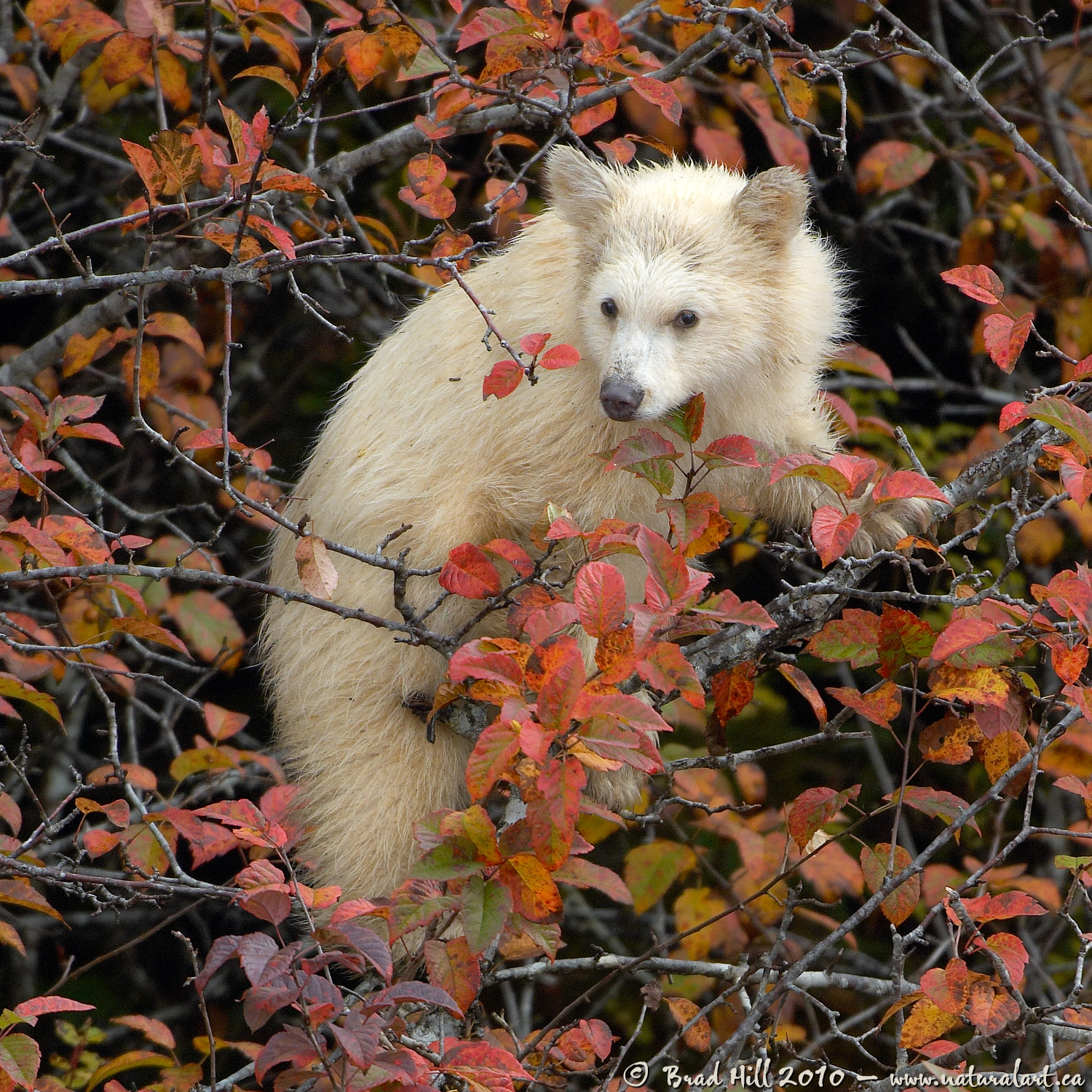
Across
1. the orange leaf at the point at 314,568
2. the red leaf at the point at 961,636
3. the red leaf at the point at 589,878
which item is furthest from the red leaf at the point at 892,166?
the red leaf at the point at 589,878

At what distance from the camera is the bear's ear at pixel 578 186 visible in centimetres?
348

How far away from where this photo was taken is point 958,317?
558cm

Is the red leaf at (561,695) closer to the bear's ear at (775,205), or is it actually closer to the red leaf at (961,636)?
the red leaf at (961,636)

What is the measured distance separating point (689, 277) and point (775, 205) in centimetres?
34

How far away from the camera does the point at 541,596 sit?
8.52ft

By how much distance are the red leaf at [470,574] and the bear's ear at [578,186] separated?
1.41m

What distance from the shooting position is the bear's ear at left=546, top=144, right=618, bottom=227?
3482 millimetres

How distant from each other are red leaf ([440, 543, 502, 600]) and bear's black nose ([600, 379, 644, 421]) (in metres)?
0.70

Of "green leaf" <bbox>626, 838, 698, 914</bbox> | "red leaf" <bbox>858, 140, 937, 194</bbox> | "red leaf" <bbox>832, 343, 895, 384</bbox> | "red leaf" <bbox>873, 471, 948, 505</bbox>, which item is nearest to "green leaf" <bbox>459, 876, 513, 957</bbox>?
"red leaf" <bbox>873, 471, 948, 505</bbox>

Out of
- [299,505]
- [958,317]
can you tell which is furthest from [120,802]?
[958,317]

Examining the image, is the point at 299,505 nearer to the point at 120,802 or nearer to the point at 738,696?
the point at 120,802

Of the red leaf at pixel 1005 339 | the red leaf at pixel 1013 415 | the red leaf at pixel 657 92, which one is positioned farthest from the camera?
the red leaf at pixel 657 92

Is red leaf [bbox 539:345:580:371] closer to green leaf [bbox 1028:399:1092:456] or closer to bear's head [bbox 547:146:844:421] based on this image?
bear's head [bbox 547:146:844:421]

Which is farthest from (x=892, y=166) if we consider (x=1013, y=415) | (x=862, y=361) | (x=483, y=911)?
(x=483, y=911)
